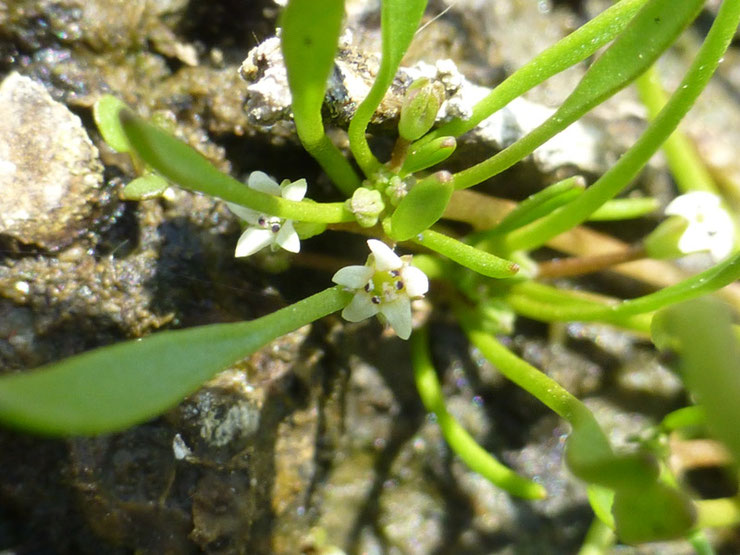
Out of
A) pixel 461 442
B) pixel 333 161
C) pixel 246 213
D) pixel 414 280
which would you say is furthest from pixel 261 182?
pixel 461 442

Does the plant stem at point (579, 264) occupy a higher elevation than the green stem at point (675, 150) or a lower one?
Result: lower

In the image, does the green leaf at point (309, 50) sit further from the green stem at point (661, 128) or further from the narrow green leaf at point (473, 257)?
the green stem at point (661, 128)

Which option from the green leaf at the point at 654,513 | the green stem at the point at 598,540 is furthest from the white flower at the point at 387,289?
the green stem at the point at 598,540

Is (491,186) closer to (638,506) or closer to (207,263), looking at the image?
(207,263)

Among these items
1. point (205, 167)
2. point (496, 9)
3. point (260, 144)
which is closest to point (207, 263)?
point (260, 144)

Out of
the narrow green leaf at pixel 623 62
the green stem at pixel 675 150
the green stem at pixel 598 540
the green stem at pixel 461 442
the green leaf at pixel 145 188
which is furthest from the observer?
the green stem at pixel 675 150

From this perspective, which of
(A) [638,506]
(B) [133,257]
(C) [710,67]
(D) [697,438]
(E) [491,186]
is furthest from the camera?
(D) [697,438]

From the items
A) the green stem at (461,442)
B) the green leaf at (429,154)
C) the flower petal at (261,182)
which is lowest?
the green stem at (461,442)

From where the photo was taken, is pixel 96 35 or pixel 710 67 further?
pixel 96 35

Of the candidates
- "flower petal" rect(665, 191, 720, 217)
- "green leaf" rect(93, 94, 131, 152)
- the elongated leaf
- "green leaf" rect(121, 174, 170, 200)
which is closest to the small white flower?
"flower petal" rect(665, 191, 720, 217)
